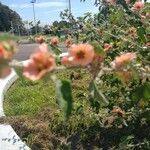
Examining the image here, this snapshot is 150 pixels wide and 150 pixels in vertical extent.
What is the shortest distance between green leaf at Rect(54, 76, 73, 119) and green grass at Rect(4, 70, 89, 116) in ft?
12.2

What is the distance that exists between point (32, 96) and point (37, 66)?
17.9 ft

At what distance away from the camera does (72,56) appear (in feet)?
4.82

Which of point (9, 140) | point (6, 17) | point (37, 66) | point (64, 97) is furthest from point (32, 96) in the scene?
point (6, 17)

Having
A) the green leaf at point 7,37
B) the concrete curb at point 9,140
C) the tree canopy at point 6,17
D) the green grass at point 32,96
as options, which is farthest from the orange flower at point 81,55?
the tree canopy at point 6,17

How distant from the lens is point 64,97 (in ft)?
4.77

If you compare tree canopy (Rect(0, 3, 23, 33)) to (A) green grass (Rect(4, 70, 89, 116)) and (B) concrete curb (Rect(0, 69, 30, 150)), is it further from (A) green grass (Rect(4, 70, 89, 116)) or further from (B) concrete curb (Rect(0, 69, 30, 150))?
(B) concrete curb (Rect(0, 69, 30, 150))

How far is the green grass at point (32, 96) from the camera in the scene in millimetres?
5777

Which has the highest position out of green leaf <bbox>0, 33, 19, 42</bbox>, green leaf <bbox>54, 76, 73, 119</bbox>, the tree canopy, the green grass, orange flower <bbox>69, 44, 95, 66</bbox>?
green leaf <bbox>0, 33, 19, 42</bbox>

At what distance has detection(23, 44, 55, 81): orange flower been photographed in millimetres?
1341

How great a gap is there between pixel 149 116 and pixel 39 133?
1.57 m

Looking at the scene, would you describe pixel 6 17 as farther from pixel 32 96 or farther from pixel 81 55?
pixel 81 55

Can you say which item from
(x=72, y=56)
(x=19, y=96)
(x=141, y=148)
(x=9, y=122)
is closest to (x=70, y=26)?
(x=19, y=96)

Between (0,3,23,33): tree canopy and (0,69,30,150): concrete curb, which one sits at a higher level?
(0,69,30,150): concrete curb

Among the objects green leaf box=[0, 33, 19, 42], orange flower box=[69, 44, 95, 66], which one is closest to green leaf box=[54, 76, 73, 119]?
orange flower box=[69, 44, 95, 66]
